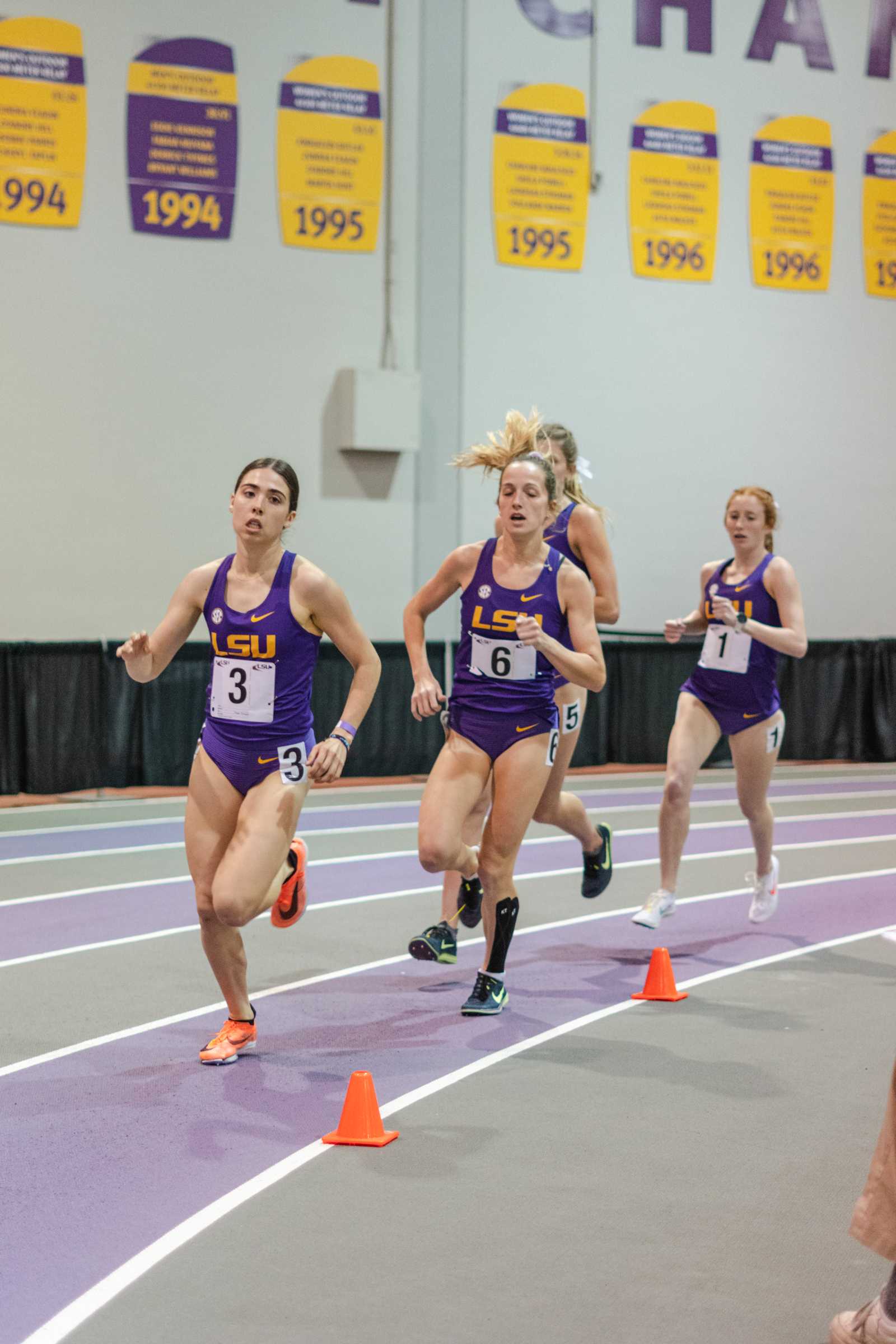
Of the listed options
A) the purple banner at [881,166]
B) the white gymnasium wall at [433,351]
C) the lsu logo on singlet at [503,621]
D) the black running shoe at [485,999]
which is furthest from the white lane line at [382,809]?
the purple banner at [881,166]

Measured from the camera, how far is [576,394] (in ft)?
48.6

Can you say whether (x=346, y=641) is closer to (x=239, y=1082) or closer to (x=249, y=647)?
(x=249, y=647)

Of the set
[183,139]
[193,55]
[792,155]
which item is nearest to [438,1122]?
[183,139]

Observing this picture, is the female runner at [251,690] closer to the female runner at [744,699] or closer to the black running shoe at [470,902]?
the black running shoe at [470,902]

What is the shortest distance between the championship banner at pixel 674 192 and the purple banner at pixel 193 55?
4.19 meters

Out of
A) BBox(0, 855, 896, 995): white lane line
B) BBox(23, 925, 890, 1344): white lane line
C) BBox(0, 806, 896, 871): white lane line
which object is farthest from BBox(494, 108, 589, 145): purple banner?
BBox(23, 925, 890, 1344): white lane line

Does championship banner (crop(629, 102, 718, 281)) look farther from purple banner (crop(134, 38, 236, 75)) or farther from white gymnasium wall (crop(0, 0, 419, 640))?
purple banner (crop(134, 38, 236, 75))

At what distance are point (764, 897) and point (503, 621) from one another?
8.49 feet

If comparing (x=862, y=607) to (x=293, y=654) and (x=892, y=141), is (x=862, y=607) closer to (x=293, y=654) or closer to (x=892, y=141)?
(x=892, y=141)

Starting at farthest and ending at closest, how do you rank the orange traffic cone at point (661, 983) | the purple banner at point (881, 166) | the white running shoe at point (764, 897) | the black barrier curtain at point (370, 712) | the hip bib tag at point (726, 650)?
the purple banner at point (881, 166)
the black barrier curtain at point (370, 712)
the white running shoe at point (764, 897)
the hip bib tag at point (726, 650)
the orange traffic cone at point (661, 983)

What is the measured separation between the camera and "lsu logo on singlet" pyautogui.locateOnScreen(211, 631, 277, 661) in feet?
17.2

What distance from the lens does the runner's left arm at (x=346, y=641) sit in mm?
5277

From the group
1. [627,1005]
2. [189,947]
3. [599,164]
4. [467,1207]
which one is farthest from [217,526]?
[467,1207]

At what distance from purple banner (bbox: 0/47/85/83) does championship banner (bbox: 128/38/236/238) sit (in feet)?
1.58
